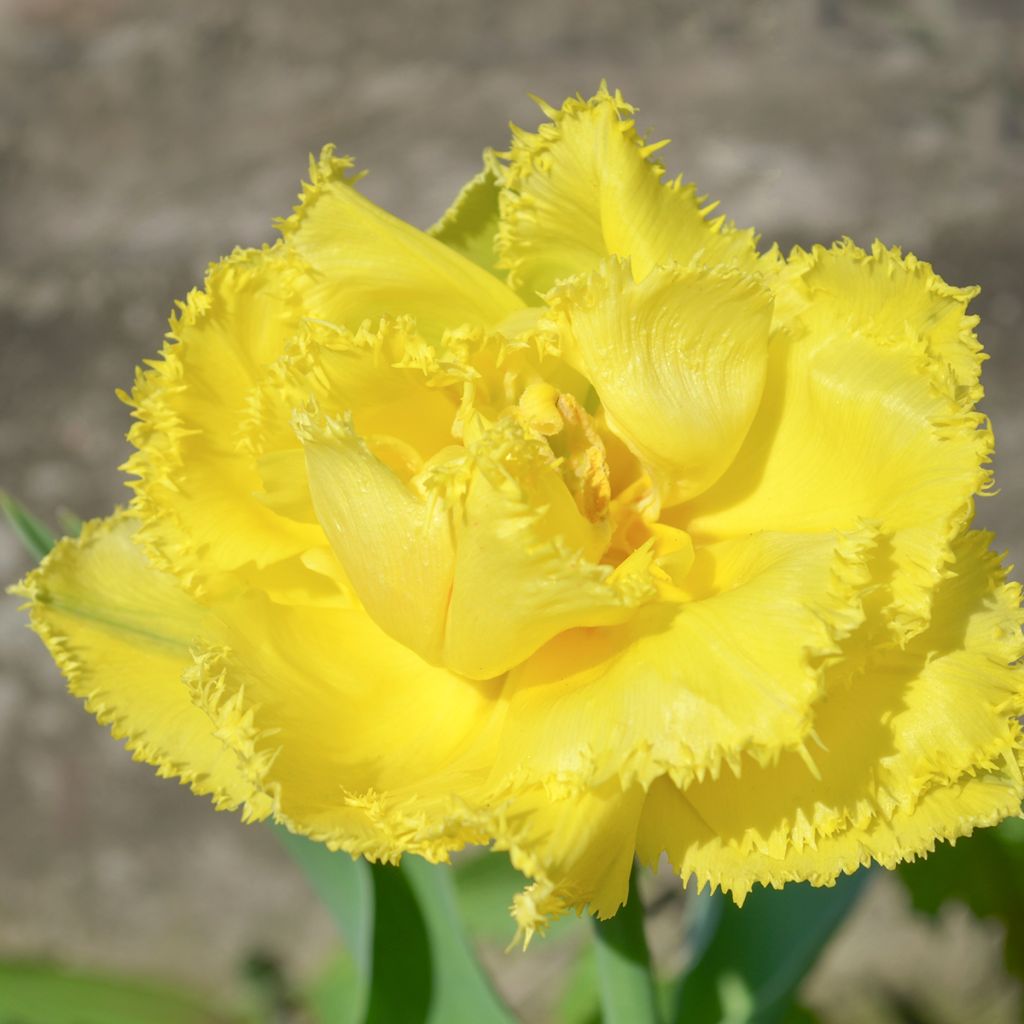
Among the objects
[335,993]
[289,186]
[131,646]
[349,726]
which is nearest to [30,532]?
[131,646]

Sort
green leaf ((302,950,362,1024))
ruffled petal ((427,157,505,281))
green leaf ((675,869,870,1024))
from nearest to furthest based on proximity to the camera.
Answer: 1. ruffled petal ((427,157,505,281))
2. green leaf ((675,869,870,1024))
3. green leaf ((302,950,362,1024))

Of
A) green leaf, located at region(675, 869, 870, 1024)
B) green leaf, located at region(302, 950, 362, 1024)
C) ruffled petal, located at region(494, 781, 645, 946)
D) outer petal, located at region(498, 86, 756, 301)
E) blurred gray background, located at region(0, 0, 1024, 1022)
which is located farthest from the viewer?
blurred gray background, located at region(0, 0, 1024, 1022)

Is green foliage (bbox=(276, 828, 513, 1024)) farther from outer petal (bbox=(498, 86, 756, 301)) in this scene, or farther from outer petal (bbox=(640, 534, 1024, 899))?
outer petal (bbox=(498, 86, 756, 301))

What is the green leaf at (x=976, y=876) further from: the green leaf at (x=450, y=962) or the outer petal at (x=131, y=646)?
the outer petal at (x=131, y=646)

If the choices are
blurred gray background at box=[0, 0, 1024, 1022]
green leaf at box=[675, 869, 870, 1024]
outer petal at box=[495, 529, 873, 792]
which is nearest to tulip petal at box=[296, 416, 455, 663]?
outer petal at box=[495, 529, 873, 792]

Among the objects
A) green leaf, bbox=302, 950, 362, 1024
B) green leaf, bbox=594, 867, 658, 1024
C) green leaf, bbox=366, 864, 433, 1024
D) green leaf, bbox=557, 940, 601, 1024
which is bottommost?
green leaf, bbox=302, 950, 362, 1024

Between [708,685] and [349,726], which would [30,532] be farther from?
[708,685]
